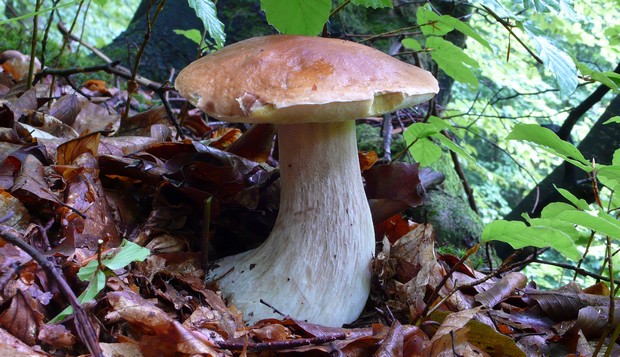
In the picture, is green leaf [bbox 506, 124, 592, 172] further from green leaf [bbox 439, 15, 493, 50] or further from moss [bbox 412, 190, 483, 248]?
moss [bbox 412, 190, 483, 248]

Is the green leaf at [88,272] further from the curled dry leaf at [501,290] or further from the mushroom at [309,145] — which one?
the curled dry leaf at [501,290]

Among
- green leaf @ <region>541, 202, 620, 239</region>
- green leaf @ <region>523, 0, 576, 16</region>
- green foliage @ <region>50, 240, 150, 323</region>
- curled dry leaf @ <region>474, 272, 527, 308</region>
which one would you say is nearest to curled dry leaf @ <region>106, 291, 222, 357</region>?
green foliage @ <region>50, 240, 150, 323</region>

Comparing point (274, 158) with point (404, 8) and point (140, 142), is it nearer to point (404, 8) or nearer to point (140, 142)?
point (140, 142)

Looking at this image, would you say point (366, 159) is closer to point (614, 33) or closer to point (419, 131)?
point (419, 131)

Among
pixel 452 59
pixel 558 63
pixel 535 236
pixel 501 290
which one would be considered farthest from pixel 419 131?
pixel 535 236

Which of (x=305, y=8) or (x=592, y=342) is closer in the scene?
(x=305, y=8)

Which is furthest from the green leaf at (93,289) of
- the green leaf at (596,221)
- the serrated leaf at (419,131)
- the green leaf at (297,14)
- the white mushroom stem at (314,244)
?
the serrated leaf at (419,131)

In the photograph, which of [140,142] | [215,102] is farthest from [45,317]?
[140,142]
